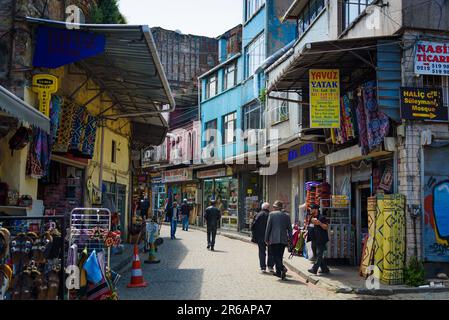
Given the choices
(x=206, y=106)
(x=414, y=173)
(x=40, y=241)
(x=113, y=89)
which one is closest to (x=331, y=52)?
(x=414, y=173)

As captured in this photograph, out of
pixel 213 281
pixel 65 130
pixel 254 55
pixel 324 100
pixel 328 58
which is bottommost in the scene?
pixel 213 281

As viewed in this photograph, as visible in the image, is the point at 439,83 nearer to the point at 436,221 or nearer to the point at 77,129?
the point at 436,221

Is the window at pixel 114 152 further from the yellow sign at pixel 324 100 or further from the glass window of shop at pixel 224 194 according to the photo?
the glass window of shop at pixel 224 194

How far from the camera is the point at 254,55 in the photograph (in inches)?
1032

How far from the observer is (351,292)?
10102mm

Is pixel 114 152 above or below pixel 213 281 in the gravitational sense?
above

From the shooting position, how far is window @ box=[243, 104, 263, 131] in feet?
81.9

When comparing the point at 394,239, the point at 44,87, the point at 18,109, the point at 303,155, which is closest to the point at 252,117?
the point at 303,155

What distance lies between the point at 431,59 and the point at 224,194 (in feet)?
64.5

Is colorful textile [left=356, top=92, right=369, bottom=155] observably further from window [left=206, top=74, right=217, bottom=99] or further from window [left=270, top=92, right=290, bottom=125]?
window [left=206, top=74, right=217, bottom=99]

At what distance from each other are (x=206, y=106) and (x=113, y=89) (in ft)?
60.2

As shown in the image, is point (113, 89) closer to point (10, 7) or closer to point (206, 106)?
point (10, 7)

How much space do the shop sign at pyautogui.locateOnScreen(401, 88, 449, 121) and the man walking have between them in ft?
11.9

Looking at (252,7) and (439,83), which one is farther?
(252,7)
